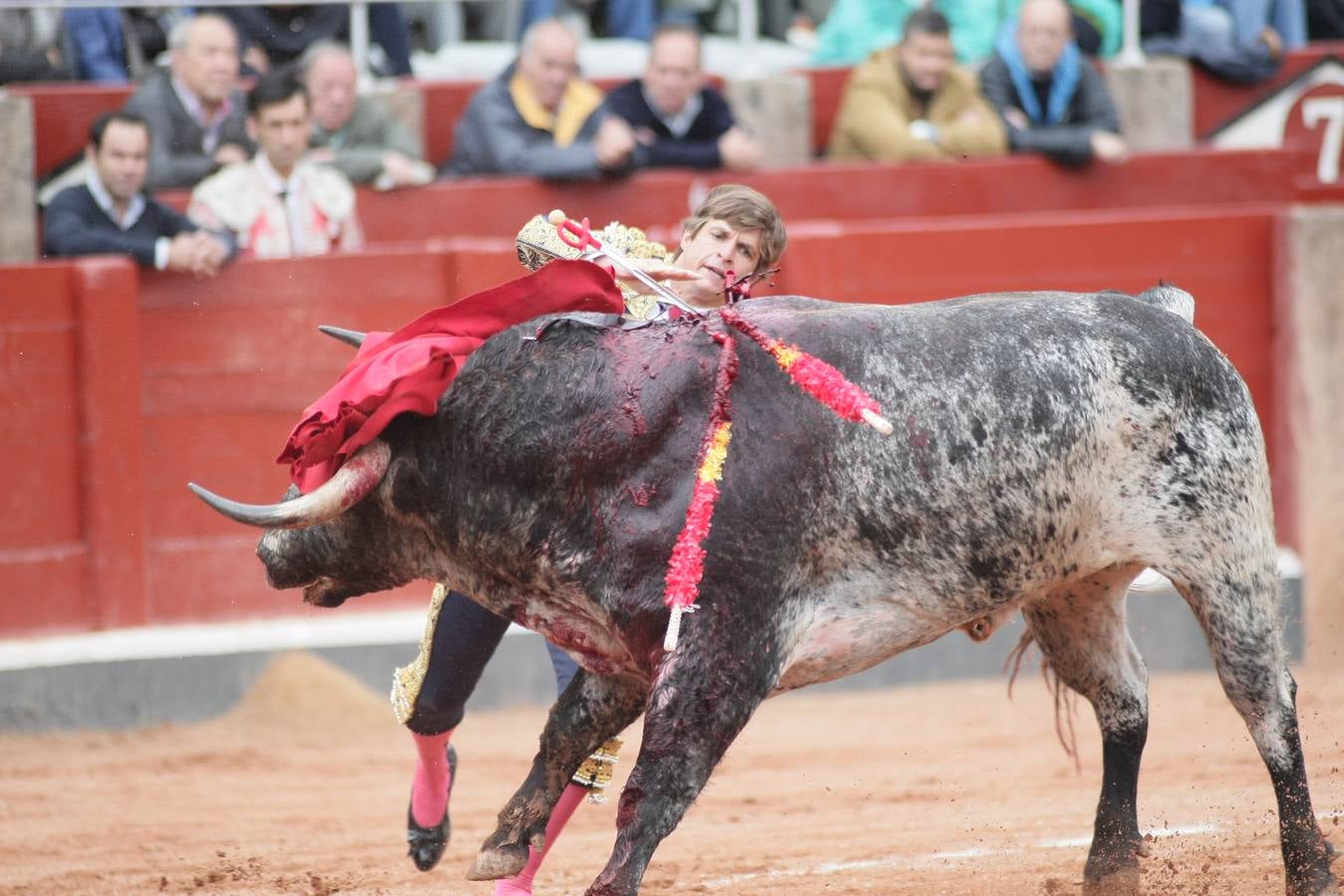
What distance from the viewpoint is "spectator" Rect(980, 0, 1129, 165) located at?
7.45 meters

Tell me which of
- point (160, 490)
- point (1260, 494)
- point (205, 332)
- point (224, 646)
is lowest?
point (224, 646)

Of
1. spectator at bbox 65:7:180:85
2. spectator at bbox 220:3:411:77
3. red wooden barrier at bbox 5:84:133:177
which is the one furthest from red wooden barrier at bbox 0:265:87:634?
spectator at bbox 220:3:411:77

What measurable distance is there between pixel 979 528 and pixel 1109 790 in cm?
92

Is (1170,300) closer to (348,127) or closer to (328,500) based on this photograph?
(328,500)

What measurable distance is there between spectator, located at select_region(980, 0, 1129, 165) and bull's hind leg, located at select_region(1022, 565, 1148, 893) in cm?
382

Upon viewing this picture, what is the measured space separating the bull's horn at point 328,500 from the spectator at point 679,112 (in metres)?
3.69

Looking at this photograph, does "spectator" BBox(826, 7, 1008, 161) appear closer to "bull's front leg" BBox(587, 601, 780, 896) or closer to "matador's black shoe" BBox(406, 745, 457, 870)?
"matador's black shoe" BBox(406, 745, 457, 870)

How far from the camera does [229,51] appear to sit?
6445 mm

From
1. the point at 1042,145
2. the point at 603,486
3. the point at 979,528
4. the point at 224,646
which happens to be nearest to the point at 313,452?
the point at 603,486

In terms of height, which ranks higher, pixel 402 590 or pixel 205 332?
pixel 205 332

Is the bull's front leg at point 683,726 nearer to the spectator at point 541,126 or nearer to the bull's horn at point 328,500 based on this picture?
the bull's horn at point 328,500

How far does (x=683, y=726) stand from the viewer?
316cm

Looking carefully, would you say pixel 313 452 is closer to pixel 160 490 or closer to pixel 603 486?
pixel 603 486

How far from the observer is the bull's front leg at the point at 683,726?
315 cm
